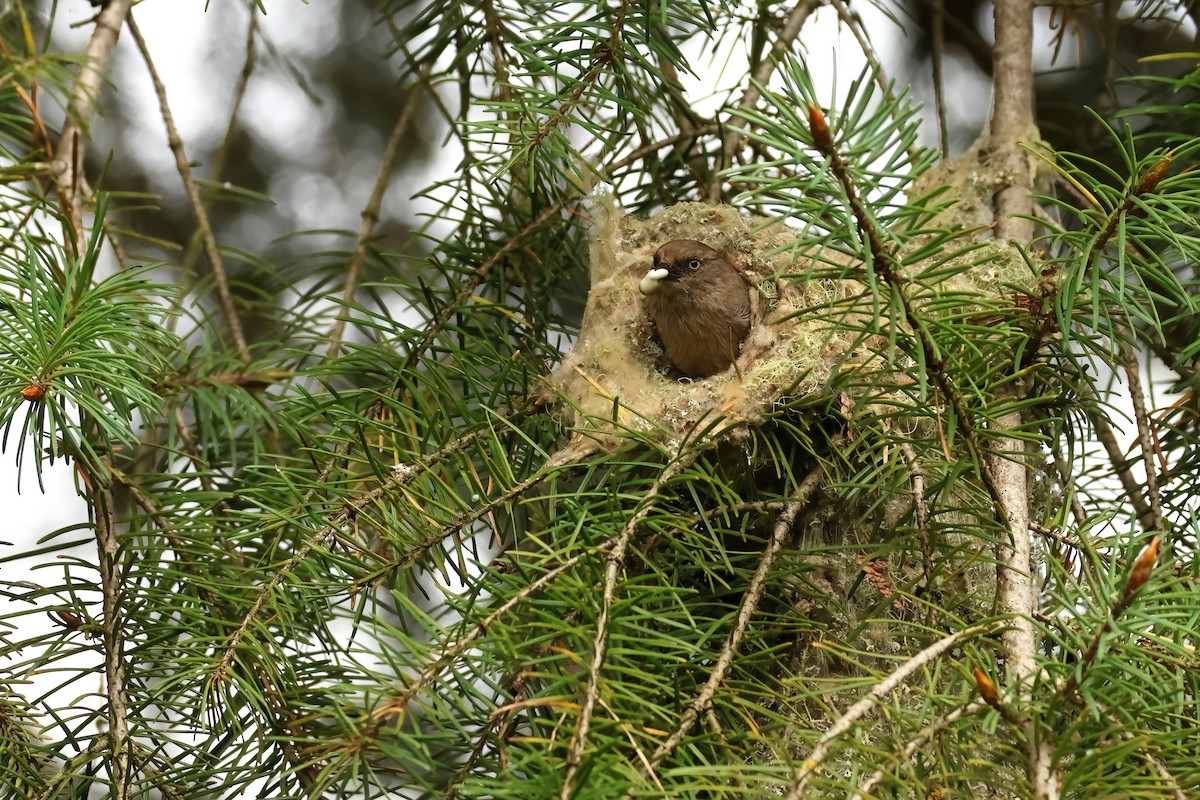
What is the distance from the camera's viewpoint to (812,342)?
2311 mm

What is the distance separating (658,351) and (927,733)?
80.2 inches

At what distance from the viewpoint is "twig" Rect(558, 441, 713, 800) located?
1.10 meters

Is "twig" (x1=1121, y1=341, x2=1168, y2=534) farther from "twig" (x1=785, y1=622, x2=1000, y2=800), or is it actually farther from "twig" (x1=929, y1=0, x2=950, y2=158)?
"twig" (x1=929, y1=0, x2=950, y2=158)

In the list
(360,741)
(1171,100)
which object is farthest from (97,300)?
(1171,100)

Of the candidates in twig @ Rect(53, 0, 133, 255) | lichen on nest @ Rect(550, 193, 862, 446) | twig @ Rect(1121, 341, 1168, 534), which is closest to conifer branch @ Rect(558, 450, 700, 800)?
lichen on nest @ Rect(550, 193, 862, 446)

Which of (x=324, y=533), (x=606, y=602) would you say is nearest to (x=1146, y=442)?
(x=606, y=602)

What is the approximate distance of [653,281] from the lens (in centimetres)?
294

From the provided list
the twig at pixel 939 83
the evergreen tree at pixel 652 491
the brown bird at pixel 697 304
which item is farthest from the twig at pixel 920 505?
the brown bird at pixel 697 304

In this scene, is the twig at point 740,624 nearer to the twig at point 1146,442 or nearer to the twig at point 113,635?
the twig at point 1146,442

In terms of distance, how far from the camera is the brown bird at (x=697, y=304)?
2947 mm

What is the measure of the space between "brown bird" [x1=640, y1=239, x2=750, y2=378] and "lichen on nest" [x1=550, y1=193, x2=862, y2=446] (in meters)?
0.04

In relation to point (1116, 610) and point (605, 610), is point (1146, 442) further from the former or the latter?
point (605, 610)

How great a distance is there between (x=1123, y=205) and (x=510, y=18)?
138 centimetres

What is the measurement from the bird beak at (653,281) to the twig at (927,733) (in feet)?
6.07
